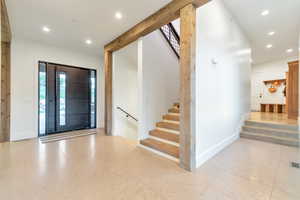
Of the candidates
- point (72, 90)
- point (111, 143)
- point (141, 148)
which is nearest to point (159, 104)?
point (141, 148)

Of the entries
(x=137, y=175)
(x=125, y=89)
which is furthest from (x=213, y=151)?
(x=125, y=89)

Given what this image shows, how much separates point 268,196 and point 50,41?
19.5ft

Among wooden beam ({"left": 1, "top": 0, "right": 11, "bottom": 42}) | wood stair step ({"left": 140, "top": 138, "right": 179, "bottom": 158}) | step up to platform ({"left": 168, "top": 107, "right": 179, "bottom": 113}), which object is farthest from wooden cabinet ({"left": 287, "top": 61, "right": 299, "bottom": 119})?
wooden beam ({"left": 1, "top": 0, "right": 11, "bottom": 42})

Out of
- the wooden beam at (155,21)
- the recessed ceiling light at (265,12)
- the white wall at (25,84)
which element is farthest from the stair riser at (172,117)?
the white wall at (25,84)

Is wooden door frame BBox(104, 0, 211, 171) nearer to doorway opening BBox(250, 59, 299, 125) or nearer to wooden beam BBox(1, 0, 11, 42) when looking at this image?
wooden beam BBox(1, 0, 11, 42)

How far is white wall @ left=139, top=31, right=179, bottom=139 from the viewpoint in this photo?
11.2 ft

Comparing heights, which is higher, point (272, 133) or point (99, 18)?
point (99, 18)

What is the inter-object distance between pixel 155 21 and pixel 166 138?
101 inches

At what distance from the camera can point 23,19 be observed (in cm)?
297

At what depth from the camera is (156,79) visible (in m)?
3.73

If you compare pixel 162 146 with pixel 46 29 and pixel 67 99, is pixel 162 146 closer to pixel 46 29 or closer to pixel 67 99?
A: pixel 67 99

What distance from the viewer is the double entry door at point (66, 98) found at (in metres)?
4.45

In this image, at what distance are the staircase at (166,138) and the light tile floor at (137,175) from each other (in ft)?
0.55

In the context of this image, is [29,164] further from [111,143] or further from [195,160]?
[195,160]
